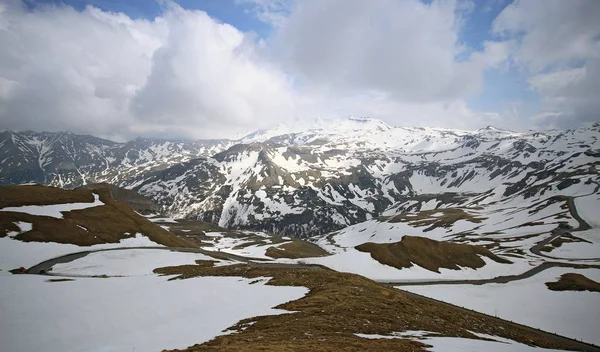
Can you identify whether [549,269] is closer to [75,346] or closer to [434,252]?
[434,252]

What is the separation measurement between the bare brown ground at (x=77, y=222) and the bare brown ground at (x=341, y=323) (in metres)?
71.6

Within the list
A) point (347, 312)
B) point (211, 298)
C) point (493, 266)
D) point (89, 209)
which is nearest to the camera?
point (347, 312)

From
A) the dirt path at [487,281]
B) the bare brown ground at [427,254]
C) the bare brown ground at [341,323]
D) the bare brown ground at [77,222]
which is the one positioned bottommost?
the dirt path at [487,281]

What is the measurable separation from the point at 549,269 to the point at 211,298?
97.1 m

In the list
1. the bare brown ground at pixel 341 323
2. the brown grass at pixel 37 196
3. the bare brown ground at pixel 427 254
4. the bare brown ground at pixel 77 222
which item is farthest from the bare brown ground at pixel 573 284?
the brown grass at pixel 37 196

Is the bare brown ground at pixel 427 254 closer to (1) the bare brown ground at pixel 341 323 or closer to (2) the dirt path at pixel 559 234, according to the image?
(2) the dirt path at pixel 559 234

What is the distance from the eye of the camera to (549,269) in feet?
299

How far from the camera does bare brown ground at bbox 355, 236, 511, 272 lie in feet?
300

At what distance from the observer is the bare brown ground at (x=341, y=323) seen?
18438 millimetres

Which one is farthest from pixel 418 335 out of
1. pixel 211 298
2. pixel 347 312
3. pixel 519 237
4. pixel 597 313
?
pixel 519 237

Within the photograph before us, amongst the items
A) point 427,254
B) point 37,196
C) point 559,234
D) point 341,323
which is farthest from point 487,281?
point 37,196

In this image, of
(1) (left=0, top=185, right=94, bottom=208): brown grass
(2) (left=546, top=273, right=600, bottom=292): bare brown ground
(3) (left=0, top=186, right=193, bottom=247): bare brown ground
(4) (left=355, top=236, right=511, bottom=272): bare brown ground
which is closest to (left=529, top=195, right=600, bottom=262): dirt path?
(4) (left=355, top=236, right=511, bottom=272): bare brown ground

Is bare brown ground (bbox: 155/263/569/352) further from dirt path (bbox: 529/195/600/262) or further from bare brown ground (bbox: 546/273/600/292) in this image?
dirt path (bbox: 529/195/600/262)

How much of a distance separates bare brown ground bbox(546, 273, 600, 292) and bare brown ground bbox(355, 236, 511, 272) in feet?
71.5
